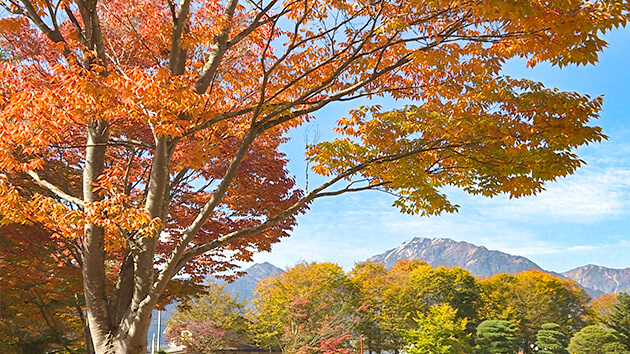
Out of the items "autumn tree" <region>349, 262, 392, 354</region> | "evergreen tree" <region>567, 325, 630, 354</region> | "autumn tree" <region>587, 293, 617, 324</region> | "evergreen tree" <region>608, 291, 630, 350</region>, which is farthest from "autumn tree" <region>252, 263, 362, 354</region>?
"autumn tree" <region>587, 293, 617, 324</region>

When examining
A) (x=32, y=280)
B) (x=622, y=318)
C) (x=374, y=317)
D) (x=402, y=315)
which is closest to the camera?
(x=32, y=280)

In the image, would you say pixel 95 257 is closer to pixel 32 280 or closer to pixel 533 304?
pixel 32 280

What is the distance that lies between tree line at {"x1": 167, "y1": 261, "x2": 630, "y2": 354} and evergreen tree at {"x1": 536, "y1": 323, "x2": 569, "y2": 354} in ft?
0.24

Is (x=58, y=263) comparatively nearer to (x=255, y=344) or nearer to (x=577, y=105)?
(x=577, y=105)

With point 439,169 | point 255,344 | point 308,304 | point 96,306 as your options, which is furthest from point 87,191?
point 255,344

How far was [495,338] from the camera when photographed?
32.3m

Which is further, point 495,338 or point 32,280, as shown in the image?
point 495,338

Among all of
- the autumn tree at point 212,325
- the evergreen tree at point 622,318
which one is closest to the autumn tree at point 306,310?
the autumn tree at point 212,325

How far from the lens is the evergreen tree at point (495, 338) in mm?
31469

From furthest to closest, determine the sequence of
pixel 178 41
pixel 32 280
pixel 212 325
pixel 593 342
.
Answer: pixel 593 342 → pixel 212 325 → pixel 32 280 → pixel 178 41

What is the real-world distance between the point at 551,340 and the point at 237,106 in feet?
117

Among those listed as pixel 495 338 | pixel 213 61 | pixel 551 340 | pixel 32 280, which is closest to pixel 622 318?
pixel 551 340

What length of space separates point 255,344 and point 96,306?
22.7 m

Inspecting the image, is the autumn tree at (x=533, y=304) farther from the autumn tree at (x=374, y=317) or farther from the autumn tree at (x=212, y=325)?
the autumn tree at (x=212, y=325)
